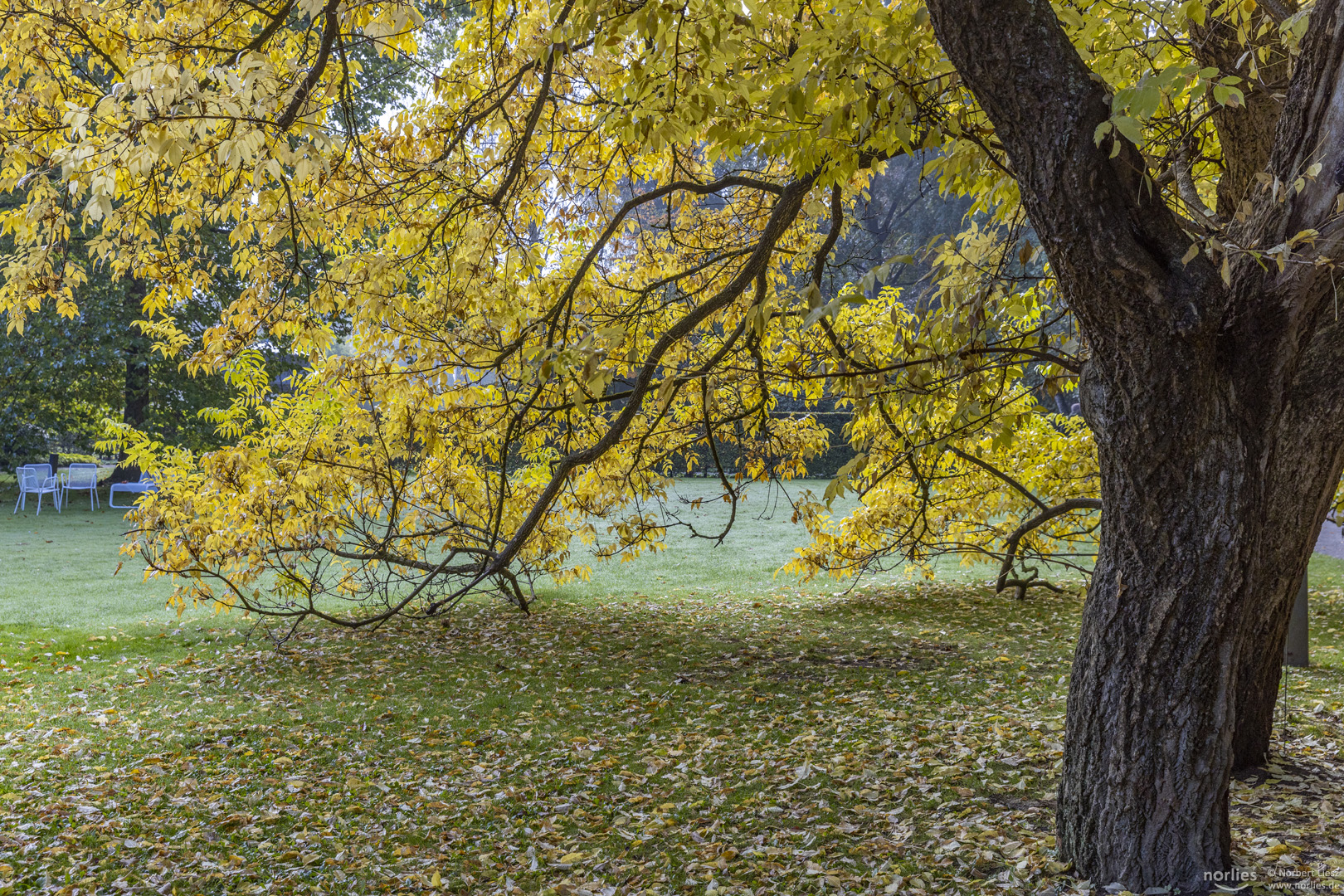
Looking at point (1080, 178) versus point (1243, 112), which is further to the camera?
point (1243, 112)

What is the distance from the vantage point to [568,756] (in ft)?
15.1

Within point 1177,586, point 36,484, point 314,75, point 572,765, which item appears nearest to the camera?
point 1177,586

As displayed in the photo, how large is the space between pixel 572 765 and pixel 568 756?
0.16m

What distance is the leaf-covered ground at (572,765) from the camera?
3.12 metres

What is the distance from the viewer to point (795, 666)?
6480mm

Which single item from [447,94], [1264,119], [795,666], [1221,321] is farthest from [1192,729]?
[447,94]

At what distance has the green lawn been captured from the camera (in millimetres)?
3139

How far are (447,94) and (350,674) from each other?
4.21 m

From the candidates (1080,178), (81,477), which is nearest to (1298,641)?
(1080,178)

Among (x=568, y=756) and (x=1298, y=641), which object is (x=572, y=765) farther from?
(x=1298, y=641)

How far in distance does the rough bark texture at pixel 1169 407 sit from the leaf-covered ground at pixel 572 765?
0.40 meters

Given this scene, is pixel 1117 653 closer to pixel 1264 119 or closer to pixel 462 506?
pixel 1264 119

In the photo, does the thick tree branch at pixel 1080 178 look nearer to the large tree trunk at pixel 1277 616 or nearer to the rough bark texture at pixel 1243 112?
the large tree trunk at pixel 1277 616

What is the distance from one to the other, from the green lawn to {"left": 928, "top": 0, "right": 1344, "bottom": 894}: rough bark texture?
16.7 inches
